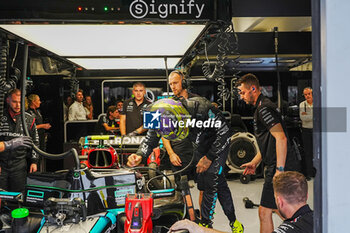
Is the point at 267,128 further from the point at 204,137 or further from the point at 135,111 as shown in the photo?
the point at 135,111

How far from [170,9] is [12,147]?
235cm

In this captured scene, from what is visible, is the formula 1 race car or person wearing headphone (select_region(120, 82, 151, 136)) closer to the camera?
the formula 1 race car

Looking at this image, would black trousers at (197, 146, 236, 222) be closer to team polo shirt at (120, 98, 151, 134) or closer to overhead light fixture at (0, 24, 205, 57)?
team polo shirt at (120, 98, 151, 134)

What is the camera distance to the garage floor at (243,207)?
10.7 feet

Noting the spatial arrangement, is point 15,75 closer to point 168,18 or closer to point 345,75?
point 168,18

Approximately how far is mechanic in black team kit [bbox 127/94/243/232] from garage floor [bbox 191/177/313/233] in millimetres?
148

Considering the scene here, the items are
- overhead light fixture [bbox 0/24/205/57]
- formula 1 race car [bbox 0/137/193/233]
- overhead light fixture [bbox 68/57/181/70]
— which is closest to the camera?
formula 1 race car [bbox 0/137/193/233]

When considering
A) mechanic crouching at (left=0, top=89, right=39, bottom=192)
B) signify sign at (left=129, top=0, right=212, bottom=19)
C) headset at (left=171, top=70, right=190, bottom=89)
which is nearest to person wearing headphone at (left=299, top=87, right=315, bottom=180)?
headset at (left=171, top=70, right=190, bottom=89)

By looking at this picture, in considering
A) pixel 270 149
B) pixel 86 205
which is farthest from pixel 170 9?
pixel 270 149

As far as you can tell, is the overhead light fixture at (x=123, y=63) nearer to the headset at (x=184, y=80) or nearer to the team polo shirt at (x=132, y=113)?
the headset at (x=184, y=80)

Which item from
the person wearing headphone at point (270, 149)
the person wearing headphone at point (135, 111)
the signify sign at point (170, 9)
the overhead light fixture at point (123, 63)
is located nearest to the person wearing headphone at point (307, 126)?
the person wearing headphone at point (270, 149)

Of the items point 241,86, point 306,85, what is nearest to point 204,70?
point 241,86

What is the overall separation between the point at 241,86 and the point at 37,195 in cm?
190

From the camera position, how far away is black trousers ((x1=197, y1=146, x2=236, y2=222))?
118 inches
